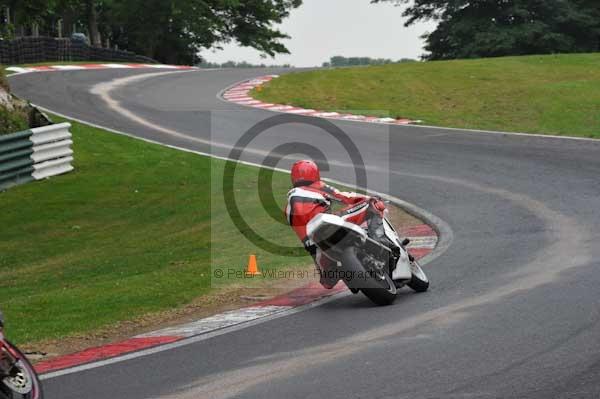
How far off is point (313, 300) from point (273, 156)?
39.7 feet

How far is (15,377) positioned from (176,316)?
3641 mm

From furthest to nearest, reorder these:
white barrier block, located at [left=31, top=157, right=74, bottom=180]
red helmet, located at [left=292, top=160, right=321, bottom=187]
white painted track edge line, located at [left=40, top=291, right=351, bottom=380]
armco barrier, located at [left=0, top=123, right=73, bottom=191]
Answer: white barrier block, located at [left=31, top=157, right=74, bottom=180], armco barrier, located at [left=0, top=123, right=73, bottom=191], red helmet, located at [left=292, top=160, right=321, bottom=187], white painted track edge line, located at [left=40, top=291, right=351, bottom=380]

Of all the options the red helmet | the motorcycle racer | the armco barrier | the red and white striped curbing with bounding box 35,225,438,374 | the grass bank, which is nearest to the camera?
the red and white striped curbing with bounding box 35,225,438,374

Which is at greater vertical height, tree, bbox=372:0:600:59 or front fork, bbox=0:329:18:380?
tree, bbox=372:0:600:59

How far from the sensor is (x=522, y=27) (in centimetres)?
5022

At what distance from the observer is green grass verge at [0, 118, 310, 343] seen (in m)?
11.1

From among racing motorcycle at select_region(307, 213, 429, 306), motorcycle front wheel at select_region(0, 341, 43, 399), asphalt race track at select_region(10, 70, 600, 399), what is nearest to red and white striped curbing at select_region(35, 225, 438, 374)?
asphalt race track at select_region(10, 70, 600, 399)

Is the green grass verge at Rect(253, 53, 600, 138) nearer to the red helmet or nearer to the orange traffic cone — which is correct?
the orange traffic cone

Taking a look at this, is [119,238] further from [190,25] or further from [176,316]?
[190,25]

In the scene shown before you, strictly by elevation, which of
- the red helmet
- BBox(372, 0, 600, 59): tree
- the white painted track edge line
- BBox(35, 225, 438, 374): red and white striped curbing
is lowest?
BBox(35, 225, 438, 374): red and white striped curbing

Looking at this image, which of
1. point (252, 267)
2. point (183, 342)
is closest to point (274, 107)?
point (252, 267)

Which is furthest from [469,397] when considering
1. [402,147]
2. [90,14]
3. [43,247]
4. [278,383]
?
[90,14]

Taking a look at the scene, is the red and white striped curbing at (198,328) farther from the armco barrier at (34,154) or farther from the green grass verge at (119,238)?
the armco barrier at (34,154)

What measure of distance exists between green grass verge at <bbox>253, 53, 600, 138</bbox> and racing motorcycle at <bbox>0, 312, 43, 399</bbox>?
18751 mm
